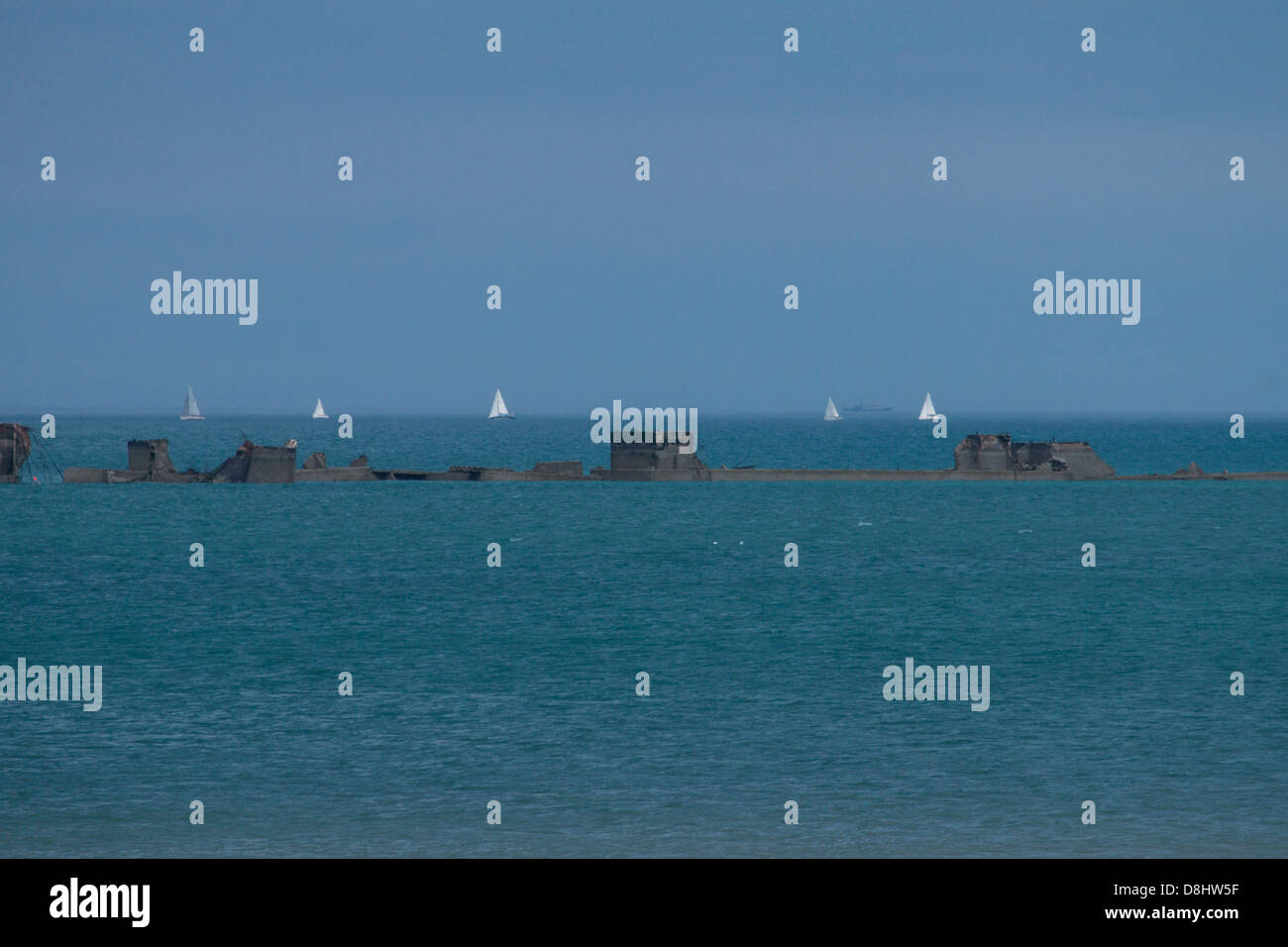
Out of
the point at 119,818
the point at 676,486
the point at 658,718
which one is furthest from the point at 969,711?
the point at 676,486

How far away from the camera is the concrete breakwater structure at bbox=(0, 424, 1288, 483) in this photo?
153m

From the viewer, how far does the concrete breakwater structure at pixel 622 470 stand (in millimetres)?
153375

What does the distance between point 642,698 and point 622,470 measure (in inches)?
4513

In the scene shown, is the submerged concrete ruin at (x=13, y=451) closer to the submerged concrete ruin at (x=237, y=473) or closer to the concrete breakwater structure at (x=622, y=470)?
the concrete breakwater structure at (x=622, y=470)

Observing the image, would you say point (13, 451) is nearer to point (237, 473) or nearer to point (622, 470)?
point (237, 473)

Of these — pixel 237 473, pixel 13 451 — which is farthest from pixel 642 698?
pixel 13 451

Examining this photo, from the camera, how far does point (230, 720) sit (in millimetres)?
39094

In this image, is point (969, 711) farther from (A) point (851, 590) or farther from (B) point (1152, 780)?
(A) point (851, 590)

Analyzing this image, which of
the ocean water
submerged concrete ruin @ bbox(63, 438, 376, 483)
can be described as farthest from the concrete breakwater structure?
the ocean water

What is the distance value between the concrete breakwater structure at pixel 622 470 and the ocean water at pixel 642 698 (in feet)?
169

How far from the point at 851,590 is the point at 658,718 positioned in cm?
3345

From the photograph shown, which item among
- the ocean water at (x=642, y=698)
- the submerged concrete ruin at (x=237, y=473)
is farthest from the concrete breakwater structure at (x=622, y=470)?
the ocean water at (x=642, y=698)

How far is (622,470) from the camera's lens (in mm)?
157125
